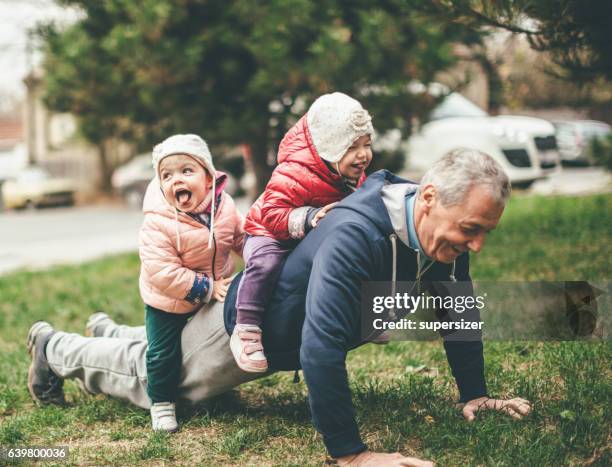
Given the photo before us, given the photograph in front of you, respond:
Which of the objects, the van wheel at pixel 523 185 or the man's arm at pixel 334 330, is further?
the van wheel at pixel 523 185

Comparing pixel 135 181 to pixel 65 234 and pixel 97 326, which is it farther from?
pixel 97 326

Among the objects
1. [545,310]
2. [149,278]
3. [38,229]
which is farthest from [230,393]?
[38,229]

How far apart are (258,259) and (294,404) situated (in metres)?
0.92

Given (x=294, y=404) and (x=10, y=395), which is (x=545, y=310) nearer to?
(x=294, y=404)

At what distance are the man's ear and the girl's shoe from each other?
86cm

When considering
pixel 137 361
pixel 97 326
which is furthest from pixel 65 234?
pixel 137 361

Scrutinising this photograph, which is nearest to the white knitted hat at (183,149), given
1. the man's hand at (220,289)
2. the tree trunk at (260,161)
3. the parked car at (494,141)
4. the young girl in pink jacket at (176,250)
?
the young girl in pink jacket at (176,250)

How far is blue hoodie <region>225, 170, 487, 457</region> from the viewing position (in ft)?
8.07

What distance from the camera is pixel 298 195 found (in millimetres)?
2920

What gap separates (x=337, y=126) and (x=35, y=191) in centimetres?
1965

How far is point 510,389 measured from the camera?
11.1 feet

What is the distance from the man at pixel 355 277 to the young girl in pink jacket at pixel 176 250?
0.31 ft

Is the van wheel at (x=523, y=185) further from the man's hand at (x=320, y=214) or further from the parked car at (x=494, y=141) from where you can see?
the man's hand at (x=320, y=214)

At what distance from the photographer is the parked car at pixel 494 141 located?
1159cm
